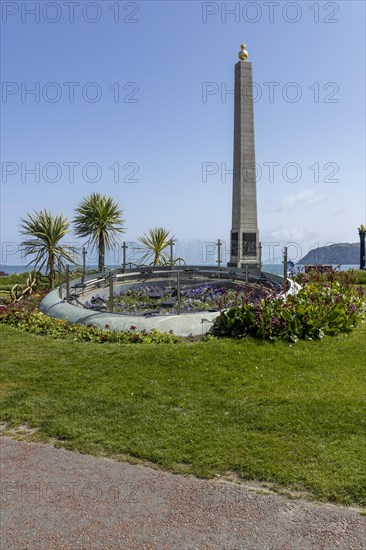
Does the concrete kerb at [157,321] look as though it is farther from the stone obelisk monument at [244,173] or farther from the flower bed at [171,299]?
the stone obelisk monument at [244,173]

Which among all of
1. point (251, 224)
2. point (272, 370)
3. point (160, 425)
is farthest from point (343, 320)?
point (251, 224)

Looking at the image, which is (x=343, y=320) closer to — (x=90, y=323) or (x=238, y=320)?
(x=238, y=320)

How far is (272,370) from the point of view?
827 cm

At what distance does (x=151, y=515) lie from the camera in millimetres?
4113

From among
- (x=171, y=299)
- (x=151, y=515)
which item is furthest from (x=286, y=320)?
(x=151, y=515)

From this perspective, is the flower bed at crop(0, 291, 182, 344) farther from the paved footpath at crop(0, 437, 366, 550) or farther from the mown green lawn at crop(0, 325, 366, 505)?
the paved footpath at crop(0, 437, 366, 550)

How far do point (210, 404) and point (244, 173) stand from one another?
49.6ft

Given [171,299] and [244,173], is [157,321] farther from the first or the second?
[244,173]

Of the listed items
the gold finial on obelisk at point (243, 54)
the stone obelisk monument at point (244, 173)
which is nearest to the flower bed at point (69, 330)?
the stone obelisk monument at point (244, 173)

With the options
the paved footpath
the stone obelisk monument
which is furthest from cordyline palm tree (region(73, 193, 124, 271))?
the paved footpath

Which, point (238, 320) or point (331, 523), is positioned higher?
point (238, 320)

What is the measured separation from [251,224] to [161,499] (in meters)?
17.2

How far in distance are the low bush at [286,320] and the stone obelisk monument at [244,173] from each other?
357 inches

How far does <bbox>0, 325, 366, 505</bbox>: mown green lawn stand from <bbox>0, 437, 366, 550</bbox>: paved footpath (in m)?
0.37
